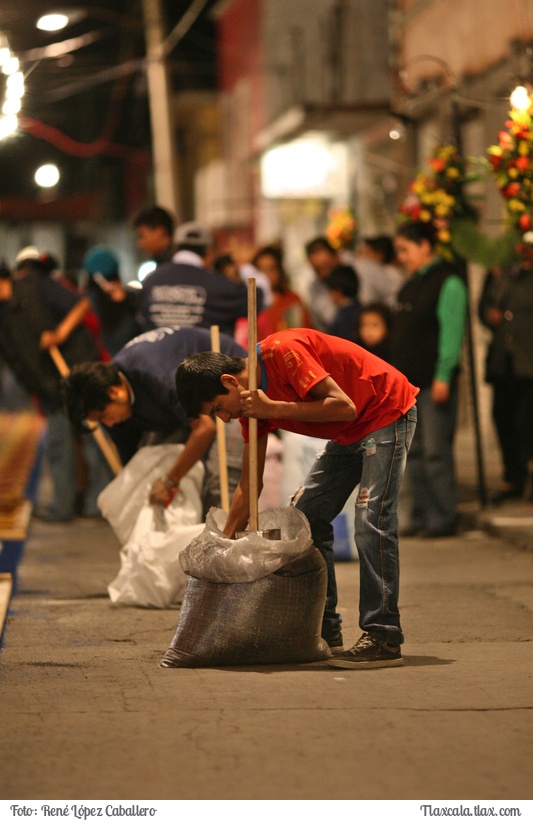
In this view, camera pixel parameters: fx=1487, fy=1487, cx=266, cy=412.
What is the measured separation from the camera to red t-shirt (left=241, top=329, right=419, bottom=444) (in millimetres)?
6043

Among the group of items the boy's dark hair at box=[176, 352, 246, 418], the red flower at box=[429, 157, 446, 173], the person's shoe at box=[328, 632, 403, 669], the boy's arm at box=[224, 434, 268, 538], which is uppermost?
the red flower at box=[429, 157, 446, 173]

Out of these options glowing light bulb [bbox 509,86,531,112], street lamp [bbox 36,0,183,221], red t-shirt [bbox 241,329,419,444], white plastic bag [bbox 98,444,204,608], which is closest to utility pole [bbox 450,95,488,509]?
glowing light bulb [bbox 509,86,531,112]

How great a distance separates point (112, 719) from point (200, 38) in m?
36.6

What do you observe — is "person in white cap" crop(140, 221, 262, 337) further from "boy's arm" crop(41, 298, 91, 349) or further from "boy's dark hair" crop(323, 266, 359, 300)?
"boy's dark hair" crop(323, 266, 359, 300)

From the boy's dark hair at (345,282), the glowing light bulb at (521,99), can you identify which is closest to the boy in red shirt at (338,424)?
the glowing light bulb at (521,99)

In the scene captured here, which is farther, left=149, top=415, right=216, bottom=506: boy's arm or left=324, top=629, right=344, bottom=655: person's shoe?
left=149, top=415, right=216, bottom=506: boy's arm

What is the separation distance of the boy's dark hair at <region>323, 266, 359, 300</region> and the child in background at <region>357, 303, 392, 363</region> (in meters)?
1.03

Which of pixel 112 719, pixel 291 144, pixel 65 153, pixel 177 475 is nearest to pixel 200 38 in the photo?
pixel 65 153

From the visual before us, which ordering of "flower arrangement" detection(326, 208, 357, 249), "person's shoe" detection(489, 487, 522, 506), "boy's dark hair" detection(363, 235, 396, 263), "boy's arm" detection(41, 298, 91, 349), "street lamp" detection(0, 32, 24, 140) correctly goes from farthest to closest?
"flower arrangement" detection(326, 208, 357, 249) < "boy's dark hair" detection(363, 235, 396, 263) < "boy's arm" detection(41, 298, 91, 349) < "person's shoe" detection(489, 487, 522, 506) < "street lamp" detection(0, 32, 24, 140)

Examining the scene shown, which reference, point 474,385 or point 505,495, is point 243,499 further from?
point 505,495

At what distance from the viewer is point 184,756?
16.0 feet

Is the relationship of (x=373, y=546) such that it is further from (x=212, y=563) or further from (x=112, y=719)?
(x=112, y=719)

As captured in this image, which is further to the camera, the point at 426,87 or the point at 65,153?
the point at 65,153

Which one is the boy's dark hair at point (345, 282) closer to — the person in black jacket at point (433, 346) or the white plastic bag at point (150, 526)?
the person in black jacket at point (433, 346)
